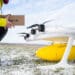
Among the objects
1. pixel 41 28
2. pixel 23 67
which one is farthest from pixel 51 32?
pixel 23 67

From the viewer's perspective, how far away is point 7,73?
4.76 ft

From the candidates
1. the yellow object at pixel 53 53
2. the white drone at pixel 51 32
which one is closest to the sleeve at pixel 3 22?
the white drone at pixel 51 32

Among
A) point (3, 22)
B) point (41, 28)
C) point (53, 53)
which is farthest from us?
point (53, 53)

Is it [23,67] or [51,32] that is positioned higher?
[51,32]

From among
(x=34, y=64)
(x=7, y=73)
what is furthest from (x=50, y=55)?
(x=7, y=73)

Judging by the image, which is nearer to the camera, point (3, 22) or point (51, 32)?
point (3, 22)

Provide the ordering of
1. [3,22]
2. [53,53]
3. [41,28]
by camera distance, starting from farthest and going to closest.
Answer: [53,53] < [41,28] < [3,22]

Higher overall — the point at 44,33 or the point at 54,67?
the point at 44,33

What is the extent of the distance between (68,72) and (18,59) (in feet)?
1.72

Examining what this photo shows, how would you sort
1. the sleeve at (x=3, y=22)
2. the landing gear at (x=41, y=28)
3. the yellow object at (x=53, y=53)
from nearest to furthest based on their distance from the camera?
the sleeve at (x=3, y=22)
the landing gear at (x=41, y=28)
the yellow object at (x=53, y=53)

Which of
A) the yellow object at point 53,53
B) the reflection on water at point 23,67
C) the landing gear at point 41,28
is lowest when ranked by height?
the reflection on water at point 23,67

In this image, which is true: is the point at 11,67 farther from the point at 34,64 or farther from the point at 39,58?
the point at 39,58

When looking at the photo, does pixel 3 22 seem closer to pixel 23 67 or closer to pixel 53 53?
pixel 23 67

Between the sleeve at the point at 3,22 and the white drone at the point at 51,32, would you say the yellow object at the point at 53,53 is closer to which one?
the white drone at the point at 51,32
